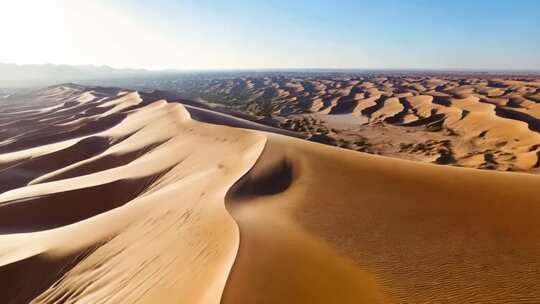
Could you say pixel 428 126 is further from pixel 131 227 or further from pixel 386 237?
pixel 131 227

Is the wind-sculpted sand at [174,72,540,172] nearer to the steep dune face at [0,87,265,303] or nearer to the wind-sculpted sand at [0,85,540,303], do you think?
the wind-sculpted sand at [0,85,540,303]

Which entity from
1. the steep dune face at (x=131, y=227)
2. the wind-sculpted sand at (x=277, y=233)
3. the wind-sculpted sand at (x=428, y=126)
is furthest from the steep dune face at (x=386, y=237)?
the wind-sculpted sand at (x=428, y=126)

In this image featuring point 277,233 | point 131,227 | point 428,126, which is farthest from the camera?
point 428,126

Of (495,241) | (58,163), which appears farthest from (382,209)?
(58,163)

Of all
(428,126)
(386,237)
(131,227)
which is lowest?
(428,126)

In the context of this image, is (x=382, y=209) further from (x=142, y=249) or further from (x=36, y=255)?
(x=36, y=255)

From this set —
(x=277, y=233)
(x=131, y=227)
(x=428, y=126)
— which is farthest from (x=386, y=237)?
(x=428, y=126)

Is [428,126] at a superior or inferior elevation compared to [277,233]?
inferior

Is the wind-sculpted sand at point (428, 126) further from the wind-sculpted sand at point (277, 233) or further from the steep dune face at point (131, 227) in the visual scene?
the steep dune face at point (131, 227)
